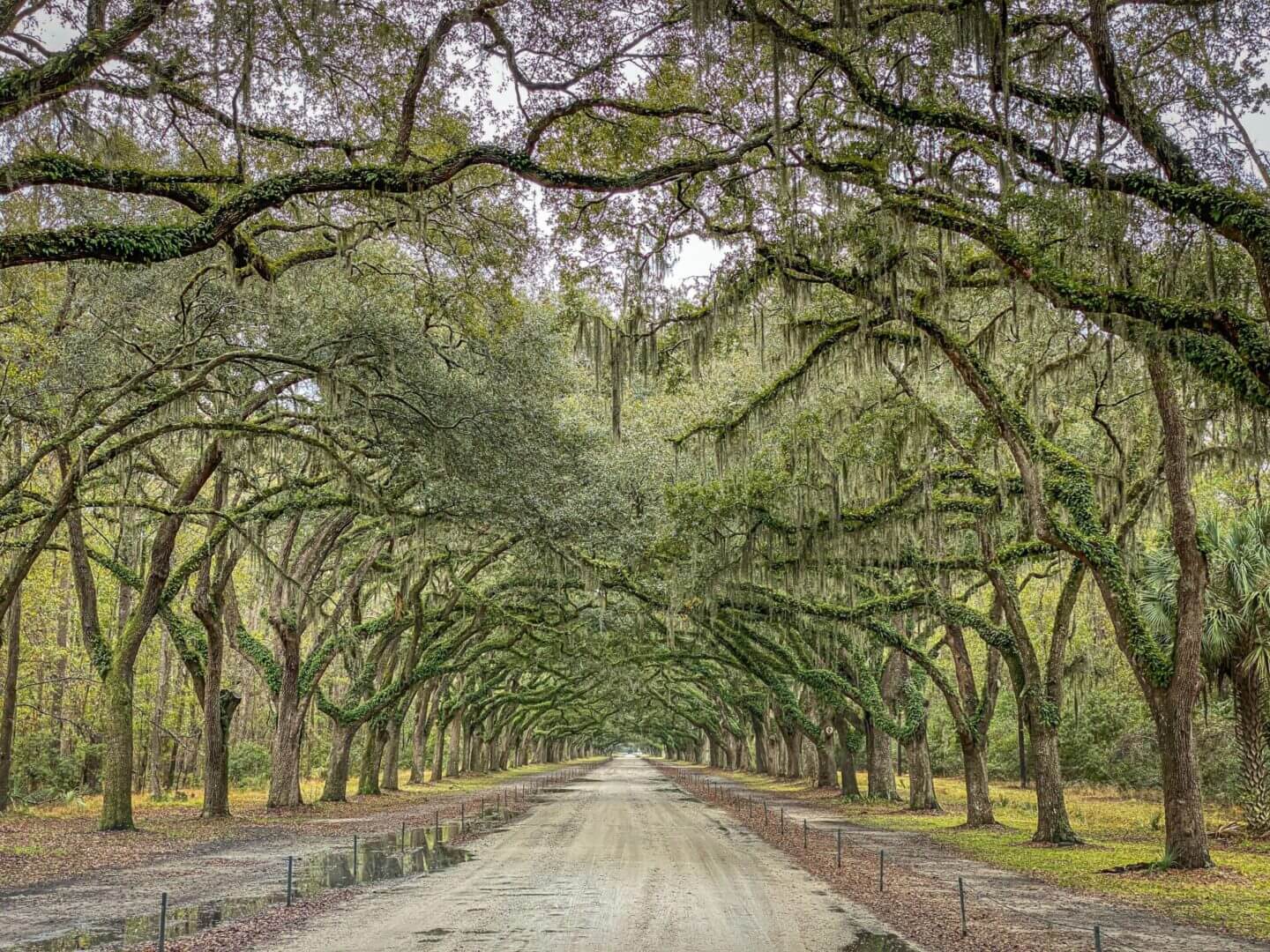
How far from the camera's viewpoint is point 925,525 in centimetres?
1794

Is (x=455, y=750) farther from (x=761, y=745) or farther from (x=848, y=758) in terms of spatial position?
(x=848, y=758)

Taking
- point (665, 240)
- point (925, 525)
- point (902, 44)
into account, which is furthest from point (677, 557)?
point (902, 44)

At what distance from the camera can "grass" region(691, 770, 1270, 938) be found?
11000mm

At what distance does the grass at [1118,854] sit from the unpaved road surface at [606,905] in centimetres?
359

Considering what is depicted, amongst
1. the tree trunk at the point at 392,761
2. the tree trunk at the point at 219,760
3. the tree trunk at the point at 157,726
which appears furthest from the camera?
the tree trunk at the point at 392,761

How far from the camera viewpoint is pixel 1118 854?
15883 millimetres

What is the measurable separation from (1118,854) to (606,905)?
9618mm

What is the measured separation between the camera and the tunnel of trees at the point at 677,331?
9289 millimetres

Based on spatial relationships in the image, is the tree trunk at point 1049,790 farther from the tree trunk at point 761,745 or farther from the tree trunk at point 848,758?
the tree trunk at point 761,745

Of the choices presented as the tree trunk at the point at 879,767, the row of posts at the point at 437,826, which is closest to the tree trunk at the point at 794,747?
the row of posts at the point at 437,826

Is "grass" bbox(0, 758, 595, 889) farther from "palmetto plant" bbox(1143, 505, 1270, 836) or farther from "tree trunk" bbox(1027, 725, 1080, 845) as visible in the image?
"palmetto plant" bbox(1143, 505, 1270, 836)

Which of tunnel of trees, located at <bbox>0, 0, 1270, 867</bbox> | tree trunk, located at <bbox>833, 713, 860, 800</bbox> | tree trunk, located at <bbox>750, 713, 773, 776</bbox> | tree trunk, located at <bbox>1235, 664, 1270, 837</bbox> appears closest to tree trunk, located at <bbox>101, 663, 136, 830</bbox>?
tunnel of trees, located at <bbox>0, 0, 1270, 867</bbox>

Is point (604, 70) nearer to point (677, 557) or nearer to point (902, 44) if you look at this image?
point (902, 44)

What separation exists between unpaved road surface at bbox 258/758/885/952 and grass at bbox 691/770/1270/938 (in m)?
3.59
